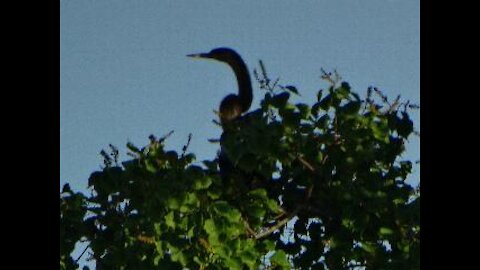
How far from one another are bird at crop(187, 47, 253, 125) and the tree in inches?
12.1

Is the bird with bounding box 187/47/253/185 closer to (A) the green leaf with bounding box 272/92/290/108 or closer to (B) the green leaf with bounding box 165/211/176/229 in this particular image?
(A) the green leaf with bounding box 272/92/290/108

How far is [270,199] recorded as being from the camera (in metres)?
4.90

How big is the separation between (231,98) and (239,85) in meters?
0.15

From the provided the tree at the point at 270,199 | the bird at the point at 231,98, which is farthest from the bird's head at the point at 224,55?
the tree at the point at 270,199

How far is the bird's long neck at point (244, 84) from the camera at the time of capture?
5.34 metres

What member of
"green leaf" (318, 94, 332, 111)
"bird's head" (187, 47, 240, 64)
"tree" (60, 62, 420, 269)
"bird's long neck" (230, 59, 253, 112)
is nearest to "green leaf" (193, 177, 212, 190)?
"tree" (60, 62, 420, 269)

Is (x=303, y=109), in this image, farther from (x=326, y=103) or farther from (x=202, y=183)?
(x=202, y=183)

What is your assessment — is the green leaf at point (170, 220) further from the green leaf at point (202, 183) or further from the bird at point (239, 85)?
the bird at point (239, 85)

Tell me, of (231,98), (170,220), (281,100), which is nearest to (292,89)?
(281,100)

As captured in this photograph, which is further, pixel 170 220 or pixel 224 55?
pixel 224 55
